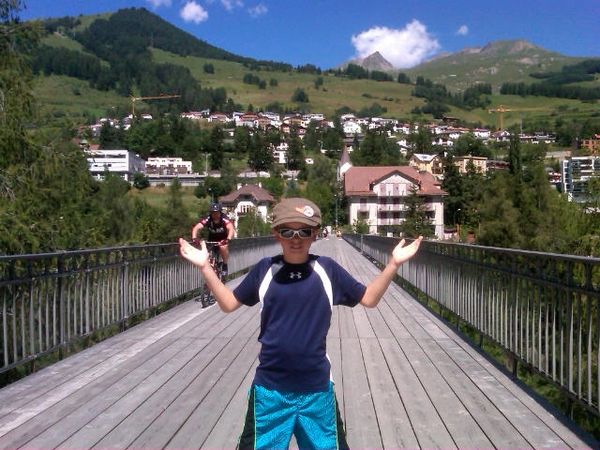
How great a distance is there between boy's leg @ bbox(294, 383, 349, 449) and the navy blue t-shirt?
0.05m

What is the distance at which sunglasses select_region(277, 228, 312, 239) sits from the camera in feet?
11.0

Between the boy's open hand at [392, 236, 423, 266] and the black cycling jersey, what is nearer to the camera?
the boy's open hand at [392, 236, 423, 266]

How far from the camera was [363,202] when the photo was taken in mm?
116312

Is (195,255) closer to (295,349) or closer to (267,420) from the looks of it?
(295,349)

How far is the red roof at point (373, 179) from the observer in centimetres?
11388

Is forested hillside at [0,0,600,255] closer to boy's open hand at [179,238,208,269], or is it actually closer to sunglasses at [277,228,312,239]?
boy's open hand at [179,238,208,269]

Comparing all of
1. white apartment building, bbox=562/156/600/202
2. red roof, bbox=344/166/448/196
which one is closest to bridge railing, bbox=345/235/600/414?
white apartment building, bbox=562/156/600/202

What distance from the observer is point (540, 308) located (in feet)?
20.1

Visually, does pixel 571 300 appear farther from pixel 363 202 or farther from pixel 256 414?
pixel 363 202

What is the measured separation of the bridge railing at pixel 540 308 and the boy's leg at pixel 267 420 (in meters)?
2.37

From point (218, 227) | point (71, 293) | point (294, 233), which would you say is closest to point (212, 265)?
point (218, 227)

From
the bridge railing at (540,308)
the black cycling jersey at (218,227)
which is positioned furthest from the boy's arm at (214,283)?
the black cycling jersey at (218,227)

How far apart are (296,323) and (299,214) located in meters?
0.48

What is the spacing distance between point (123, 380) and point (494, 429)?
319cm
